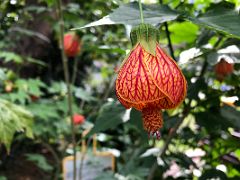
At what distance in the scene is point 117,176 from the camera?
1.24 metres

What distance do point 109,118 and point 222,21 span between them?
1.55ft

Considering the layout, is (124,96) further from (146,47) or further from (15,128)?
(15,128)

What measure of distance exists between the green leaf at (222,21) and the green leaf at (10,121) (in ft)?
1.95

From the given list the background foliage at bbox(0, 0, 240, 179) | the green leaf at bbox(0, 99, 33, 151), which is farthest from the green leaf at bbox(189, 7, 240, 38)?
the green leaf at bbox(0, 99, 33, 151)

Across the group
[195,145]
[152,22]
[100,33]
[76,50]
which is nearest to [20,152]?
[76,50]

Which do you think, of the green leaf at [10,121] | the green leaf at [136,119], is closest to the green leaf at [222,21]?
→ the green leaf at [136,119]

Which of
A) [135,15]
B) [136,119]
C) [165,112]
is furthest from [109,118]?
[135,15]

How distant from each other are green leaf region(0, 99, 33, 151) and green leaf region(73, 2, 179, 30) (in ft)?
1.69

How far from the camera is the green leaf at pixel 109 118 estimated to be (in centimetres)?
100

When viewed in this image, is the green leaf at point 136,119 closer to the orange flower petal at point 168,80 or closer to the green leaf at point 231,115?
the green leaf at point 231,115

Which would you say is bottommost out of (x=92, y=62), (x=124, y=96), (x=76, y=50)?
(x=92, y=62)

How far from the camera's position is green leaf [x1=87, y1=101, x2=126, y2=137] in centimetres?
100

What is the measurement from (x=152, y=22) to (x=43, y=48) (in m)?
2.32

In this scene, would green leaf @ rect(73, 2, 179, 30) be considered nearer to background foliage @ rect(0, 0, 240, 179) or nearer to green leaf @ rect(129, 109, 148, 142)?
background foliage @ rect(0, 0, 240, 179)
